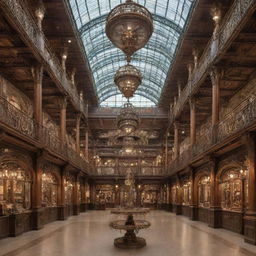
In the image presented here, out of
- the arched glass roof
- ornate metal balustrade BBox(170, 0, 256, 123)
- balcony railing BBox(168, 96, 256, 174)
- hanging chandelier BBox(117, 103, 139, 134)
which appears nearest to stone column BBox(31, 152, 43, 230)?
hanging chandelier BBox(117, 103, 139, 134)

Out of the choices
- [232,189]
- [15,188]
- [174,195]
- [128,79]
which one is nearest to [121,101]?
[174,195]

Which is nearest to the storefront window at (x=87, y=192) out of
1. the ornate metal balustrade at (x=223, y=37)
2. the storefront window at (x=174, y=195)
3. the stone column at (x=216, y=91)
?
the storefront window at (x=174, y=195)

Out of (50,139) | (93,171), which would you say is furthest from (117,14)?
(93,171)

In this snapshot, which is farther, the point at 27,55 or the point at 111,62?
the point at 111,62

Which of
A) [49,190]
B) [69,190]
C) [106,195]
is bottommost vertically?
[106,195]

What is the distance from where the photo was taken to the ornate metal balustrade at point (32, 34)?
12.2 meters

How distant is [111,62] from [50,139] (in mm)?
20421

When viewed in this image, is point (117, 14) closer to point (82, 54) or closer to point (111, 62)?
point (82, 54)

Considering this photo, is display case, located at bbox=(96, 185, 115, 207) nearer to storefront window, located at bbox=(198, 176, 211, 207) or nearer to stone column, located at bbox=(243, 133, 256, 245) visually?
storefront window, located at bbox=(198, 176, 211, 207)

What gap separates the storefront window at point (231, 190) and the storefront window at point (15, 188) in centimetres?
826

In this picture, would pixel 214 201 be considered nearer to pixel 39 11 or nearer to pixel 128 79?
pixel 128 79

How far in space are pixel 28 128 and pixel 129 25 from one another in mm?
6121

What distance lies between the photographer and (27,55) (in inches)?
599

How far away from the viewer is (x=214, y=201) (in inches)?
639
